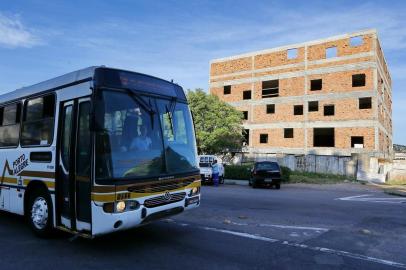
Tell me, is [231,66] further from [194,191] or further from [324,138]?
[194,191]

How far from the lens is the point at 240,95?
1877 inches

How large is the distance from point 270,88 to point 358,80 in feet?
33.6

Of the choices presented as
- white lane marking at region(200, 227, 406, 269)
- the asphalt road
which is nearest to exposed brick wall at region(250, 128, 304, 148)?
the asphalt road

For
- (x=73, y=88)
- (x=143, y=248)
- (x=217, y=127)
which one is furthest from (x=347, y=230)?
(x=217, y=127)

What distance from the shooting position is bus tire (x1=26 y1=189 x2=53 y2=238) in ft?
22.7

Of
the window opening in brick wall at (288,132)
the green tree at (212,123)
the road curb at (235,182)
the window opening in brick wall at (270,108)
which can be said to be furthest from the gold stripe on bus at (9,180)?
the window opening in brick wall at (270,108)

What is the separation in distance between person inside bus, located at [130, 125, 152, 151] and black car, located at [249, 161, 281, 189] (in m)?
16.0

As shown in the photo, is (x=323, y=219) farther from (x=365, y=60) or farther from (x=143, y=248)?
(x=365, y=60)

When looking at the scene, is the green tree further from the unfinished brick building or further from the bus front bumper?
the bus front bumper

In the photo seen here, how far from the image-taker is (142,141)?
633cm

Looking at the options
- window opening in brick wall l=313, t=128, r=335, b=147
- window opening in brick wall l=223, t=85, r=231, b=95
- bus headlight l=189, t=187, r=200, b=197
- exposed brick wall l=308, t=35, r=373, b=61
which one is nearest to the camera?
bus headlight l=189, t=187, r=200, b=197

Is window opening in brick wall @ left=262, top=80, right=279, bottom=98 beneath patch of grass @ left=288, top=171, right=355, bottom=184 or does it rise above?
above

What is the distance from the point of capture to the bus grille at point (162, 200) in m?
6.16

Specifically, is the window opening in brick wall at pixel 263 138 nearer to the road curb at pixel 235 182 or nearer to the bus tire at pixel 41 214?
the road curb at pixel 235 182
